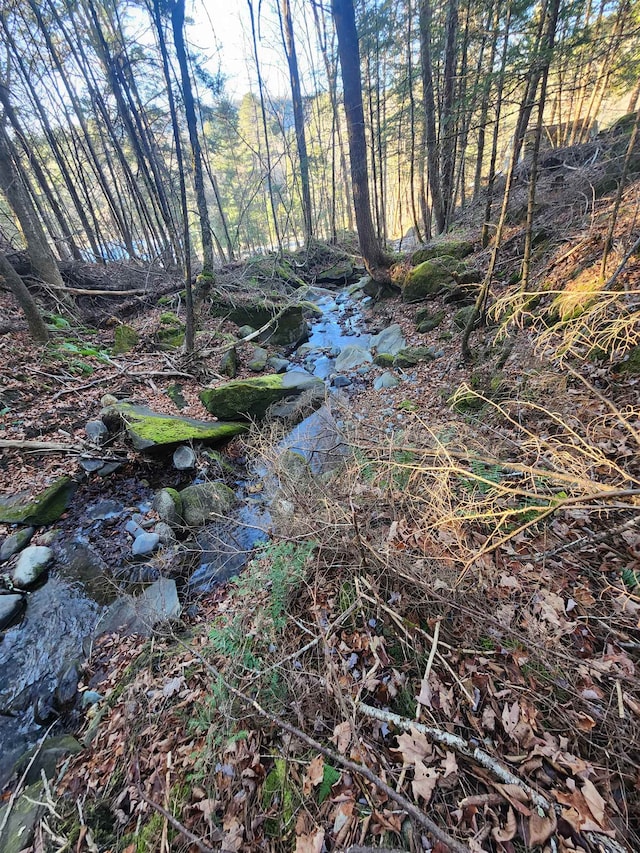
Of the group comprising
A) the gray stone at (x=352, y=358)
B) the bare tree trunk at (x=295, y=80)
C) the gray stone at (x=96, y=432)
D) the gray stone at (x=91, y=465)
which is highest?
the bare tree trunk at (x=295, y=80)

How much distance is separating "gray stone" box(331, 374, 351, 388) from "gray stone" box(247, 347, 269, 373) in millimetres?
2329

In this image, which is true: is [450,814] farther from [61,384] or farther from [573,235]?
[61,384]

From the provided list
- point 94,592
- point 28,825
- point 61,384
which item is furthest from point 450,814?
point 61,384

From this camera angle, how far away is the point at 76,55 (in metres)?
11.4

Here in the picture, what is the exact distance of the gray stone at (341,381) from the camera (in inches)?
313

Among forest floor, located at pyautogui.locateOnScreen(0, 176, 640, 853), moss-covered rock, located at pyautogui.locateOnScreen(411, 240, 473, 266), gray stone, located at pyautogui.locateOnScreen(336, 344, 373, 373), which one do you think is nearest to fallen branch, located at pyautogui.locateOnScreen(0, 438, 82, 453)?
forest floor, located at pyautogui.locateOnScreen(0, 176, 640, 853)

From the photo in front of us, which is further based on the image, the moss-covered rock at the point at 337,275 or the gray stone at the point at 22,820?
the moss-covered rock at the point at 337,275

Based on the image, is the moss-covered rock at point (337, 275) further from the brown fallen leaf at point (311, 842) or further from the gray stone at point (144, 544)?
the brown fallen leaf at point (311, 842)

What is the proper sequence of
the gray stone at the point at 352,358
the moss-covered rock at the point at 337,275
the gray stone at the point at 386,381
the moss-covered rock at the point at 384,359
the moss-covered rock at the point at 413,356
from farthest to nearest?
the moss-covered rock at the point at 337,275 < the gray stone at the point at 352,358 < the moss-covered rock at the point at 384,359 < the moss-covered rock at the point at 413,356 < the gray stone at the point at 386,381

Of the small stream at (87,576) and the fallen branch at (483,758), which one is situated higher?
the fallen branch at (483,758)

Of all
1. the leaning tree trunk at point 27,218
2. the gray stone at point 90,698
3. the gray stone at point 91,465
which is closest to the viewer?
the gray stone at point 90,698

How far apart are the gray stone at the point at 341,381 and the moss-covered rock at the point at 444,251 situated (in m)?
4.39

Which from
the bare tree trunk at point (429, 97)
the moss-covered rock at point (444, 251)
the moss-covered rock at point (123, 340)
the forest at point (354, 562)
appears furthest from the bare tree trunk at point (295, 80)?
the moss-covered rock at point (123, 340)

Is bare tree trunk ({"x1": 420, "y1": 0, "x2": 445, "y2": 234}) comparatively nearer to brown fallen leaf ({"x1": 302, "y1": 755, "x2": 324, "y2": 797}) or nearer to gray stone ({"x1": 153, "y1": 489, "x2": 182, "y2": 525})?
gray stone ({"x1": 153, "y1": 489, "x2": 182, "y2": 525})
